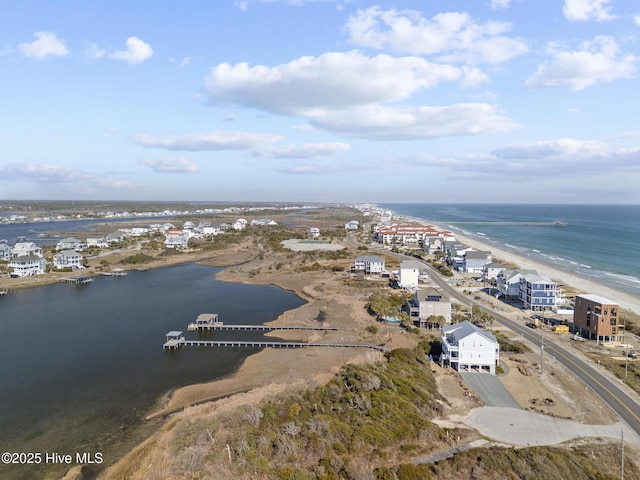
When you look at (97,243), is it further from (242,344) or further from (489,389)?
(489,389)

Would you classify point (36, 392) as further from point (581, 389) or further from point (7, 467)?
point (581, 389)

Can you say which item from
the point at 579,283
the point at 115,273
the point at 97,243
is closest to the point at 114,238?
the point at 97,243

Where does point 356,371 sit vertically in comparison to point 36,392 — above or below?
above

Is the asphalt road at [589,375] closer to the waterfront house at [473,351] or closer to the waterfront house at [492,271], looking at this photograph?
the waterfront house at [473,351]

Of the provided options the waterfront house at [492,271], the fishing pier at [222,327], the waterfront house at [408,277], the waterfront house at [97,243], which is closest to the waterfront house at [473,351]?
the fishing pier at [222,327]

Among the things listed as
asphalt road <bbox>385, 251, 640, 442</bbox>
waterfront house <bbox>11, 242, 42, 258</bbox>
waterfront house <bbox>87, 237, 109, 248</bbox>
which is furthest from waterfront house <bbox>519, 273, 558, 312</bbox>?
waterfront house <bbox>87, 237, 109, 248</bbox>

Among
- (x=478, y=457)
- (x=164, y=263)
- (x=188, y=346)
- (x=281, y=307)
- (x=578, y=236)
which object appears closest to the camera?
(x=478, y=457)

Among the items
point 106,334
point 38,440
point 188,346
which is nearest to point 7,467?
point 38,440
